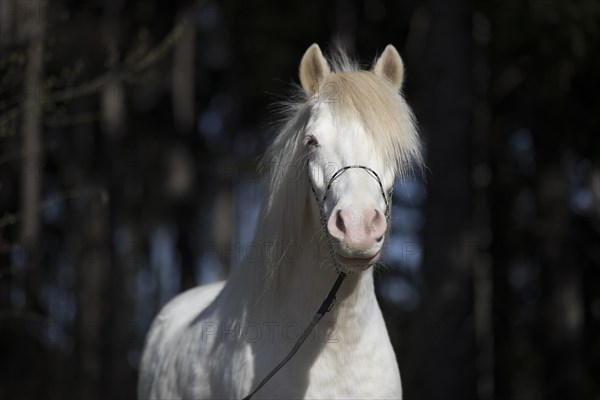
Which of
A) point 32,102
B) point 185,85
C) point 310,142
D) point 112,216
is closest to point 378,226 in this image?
point 310,142

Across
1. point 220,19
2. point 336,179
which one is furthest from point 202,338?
point 220,19

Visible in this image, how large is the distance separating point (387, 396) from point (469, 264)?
617 cm

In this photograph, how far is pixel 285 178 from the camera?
4.42 m

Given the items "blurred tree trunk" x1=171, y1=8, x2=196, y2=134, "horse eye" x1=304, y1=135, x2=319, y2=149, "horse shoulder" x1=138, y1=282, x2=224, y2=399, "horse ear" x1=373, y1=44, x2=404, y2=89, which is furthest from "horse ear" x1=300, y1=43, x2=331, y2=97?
"blurred tree trunk" x1=171, y1=8, x2=196, y2=134

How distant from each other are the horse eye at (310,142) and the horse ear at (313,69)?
43 centimetres

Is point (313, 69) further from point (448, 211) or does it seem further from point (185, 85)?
point (185, 85)

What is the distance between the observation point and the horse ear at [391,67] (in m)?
4.60

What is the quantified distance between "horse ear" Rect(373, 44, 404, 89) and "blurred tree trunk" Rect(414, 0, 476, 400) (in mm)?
5578

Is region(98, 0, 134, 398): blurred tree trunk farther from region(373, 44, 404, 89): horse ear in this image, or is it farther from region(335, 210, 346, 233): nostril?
region(335, 210, 346, 233): nostril

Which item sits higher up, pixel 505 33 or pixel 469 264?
pixel 505 33

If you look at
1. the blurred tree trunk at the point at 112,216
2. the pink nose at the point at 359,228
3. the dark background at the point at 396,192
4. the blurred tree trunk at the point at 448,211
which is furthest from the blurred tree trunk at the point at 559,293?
the pink nose at the point at 359,228

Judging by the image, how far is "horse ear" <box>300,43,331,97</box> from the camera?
4455 millimetres

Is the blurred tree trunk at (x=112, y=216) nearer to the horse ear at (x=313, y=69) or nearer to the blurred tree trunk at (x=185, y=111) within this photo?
the blurred tree trunk at (x=185, y=111)

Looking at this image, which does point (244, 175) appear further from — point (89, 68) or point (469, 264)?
point (469, 264)
